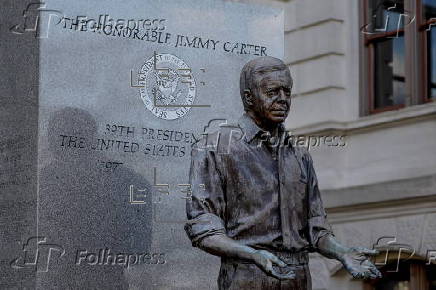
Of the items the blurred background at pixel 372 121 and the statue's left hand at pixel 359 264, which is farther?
the blurred background at pixel 372 121

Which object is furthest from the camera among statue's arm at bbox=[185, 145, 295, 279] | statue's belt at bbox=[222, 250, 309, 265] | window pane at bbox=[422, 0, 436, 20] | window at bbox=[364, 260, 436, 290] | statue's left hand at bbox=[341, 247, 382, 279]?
window pane at bbox=[422, 0, 436, 20]

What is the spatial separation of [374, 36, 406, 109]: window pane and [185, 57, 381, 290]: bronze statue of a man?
9.56 metres

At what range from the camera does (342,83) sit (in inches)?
659

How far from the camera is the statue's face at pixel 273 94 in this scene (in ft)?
20.9

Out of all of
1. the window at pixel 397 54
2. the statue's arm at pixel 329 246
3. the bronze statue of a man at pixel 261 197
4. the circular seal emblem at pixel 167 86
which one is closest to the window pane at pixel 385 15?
the window at pixel 397 54

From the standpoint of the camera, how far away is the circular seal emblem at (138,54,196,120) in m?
9.09

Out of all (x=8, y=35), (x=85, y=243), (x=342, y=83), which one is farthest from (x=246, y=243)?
(x=342, y=83)

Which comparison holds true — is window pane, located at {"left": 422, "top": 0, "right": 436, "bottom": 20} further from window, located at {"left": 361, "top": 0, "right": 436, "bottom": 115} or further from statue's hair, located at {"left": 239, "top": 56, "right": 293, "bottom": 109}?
statue's hair, located at {"left": 239, "top": 56, "right": 293, "bottom": 109}

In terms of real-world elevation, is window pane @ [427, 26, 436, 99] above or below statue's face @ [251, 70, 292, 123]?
above

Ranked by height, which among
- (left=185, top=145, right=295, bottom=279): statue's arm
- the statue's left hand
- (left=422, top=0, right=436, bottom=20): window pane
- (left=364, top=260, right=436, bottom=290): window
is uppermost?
(left=422, top=0, right=436, bottom=20): window pane

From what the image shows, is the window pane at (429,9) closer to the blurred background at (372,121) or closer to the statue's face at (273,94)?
the blurred background at (372,121)

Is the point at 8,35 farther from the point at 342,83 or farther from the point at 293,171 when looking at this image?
the point at 342,83

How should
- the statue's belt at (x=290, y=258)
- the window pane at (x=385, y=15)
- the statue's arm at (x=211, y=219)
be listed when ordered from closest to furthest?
1. the statue's arm at (x=211, y=219)
2. the statue's belt at (x=290, y=258)
3. the window pane at (x=385, y=15)

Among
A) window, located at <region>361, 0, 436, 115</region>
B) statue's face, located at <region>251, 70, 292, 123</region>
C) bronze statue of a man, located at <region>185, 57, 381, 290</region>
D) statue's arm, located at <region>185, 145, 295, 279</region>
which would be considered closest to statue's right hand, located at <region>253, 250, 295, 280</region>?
statue's arm, located at <region>185, 145, 295, 279</region>
